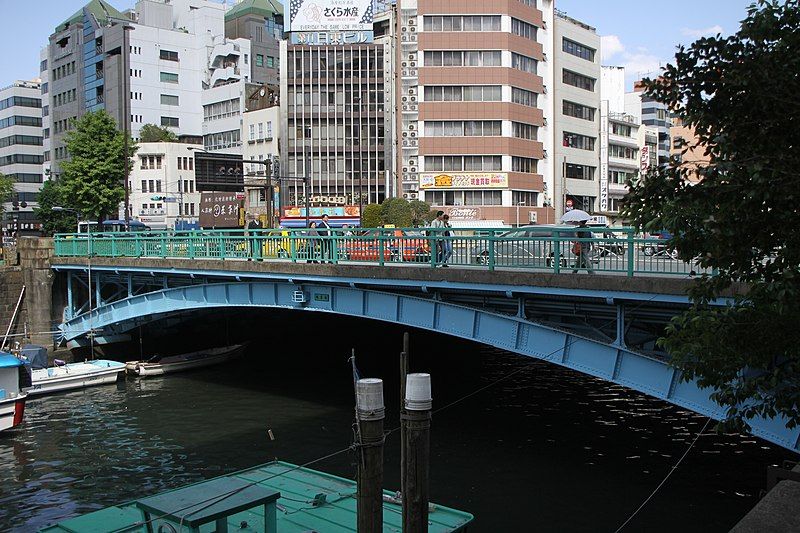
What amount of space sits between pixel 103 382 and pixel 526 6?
47.0 meters

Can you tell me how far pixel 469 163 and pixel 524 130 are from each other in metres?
5.97

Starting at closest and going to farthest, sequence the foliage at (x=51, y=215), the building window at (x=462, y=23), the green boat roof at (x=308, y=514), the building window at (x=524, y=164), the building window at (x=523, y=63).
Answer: the green boat roof at (x=308, y=514), the building window at (x=462, y=23), the building window at (x=523, y=63), the building window at (x=524, y=164), the foliage at (x=51, y=215)

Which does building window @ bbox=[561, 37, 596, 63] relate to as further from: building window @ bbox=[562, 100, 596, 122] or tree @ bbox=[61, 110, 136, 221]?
tree @ bbox=[61, 110, 136, 221]

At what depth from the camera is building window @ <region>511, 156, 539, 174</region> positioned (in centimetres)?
6297

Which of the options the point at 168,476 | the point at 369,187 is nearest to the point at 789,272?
the point at 168,476

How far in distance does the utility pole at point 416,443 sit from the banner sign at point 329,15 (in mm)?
64769

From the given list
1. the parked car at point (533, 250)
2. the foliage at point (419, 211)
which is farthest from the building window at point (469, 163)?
the parked car at point (533, 250)

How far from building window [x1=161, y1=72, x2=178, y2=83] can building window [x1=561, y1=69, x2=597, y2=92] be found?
168ft

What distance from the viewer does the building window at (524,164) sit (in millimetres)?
62969

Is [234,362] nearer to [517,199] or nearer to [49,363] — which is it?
[49,363]

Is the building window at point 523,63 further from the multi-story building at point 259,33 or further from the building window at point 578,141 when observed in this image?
the multi-story building at point 259,33

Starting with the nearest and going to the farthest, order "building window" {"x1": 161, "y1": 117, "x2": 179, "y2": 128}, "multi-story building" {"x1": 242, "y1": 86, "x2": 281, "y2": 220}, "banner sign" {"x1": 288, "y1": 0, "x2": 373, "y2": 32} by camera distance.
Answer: "banner sign" {"x1": 288, "y1": 0, "x2": 373, "y2": 32}, "multi-story building" {"x1": 242, "y1": 86, "x2": 281, "y2": 220}, "building window" {"x1": 161, "y1": 117, "x2": 179, "y2": 128}

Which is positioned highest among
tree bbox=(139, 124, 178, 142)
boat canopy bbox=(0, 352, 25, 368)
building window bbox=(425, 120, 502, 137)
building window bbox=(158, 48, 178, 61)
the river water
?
building window bbox=(158, 48, 178, 61)

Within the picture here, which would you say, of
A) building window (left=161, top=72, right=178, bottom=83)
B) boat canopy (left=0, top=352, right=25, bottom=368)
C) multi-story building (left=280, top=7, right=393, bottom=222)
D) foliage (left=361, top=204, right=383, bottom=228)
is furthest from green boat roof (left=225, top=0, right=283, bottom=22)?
boat canopy (left=0, top=352, right=25, bottom=368)
